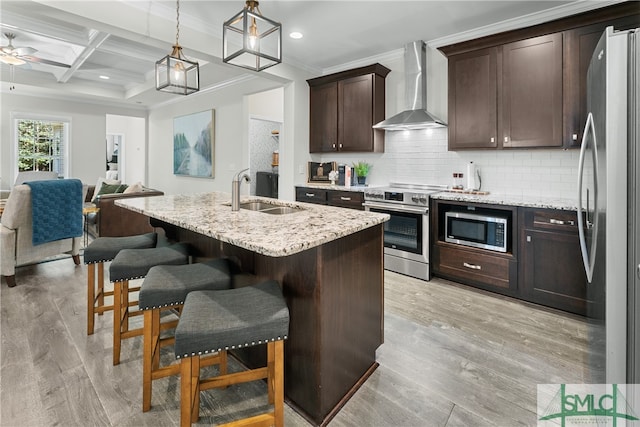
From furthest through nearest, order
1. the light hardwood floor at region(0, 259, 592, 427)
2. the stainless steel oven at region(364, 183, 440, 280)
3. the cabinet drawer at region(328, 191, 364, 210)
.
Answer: the cabinet drawer at region(328, 191, 364, 210) < the stainless steel oven at region(364, 183, 440, 280) < the light hardwood floor at region(0, 259, 592, 427)

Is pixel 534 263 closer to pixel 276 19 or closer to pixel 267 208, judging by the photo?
pixel 267 208

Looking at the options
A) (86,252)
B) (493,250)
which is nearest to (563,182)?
(493,250)

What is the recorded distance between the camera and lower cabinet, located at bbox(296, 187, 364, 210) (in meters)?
4.14

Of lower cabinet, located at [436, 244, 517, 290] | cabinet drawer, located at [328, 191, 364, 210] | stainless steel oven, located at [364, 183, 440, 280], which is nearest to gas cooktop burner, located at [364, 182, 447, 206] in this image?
stainless steel oven, located at [364, 183, 440, 280]

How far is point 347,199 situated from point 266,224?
2645 millimetres

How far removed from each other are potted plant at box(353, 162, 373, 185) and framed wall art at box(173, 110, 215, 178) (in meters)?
2.88

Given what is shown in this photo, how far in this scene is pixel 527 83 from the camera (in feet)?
10.3

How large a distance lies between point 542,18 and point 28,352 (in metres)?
5.05

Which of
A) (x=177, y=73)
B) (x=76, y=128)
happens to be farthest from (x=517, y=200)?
(x=76, y=128)

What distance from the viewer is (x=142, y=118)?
823 cm

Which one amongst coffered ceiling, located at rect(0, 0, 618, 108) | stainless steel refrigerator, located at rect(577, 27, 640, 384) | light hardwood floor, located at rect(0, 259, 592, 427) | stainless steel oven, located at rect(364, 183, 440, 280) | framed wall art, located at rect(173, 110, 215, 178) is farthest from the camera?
framed wall art, located at rect(173, 110, 215, 178)

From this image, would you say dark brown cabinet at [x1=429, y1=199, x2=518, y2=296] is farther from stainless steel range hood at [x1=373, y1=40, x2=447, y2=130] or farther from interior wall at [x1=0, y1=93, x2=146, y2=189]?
interior wall at [x1=0, y1=93, x2=146, y2=189]

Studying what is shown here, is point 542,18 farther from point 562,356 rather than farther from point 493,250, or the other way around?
point 562,356

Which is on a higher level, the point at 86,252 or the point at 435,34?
the point at 435,34
